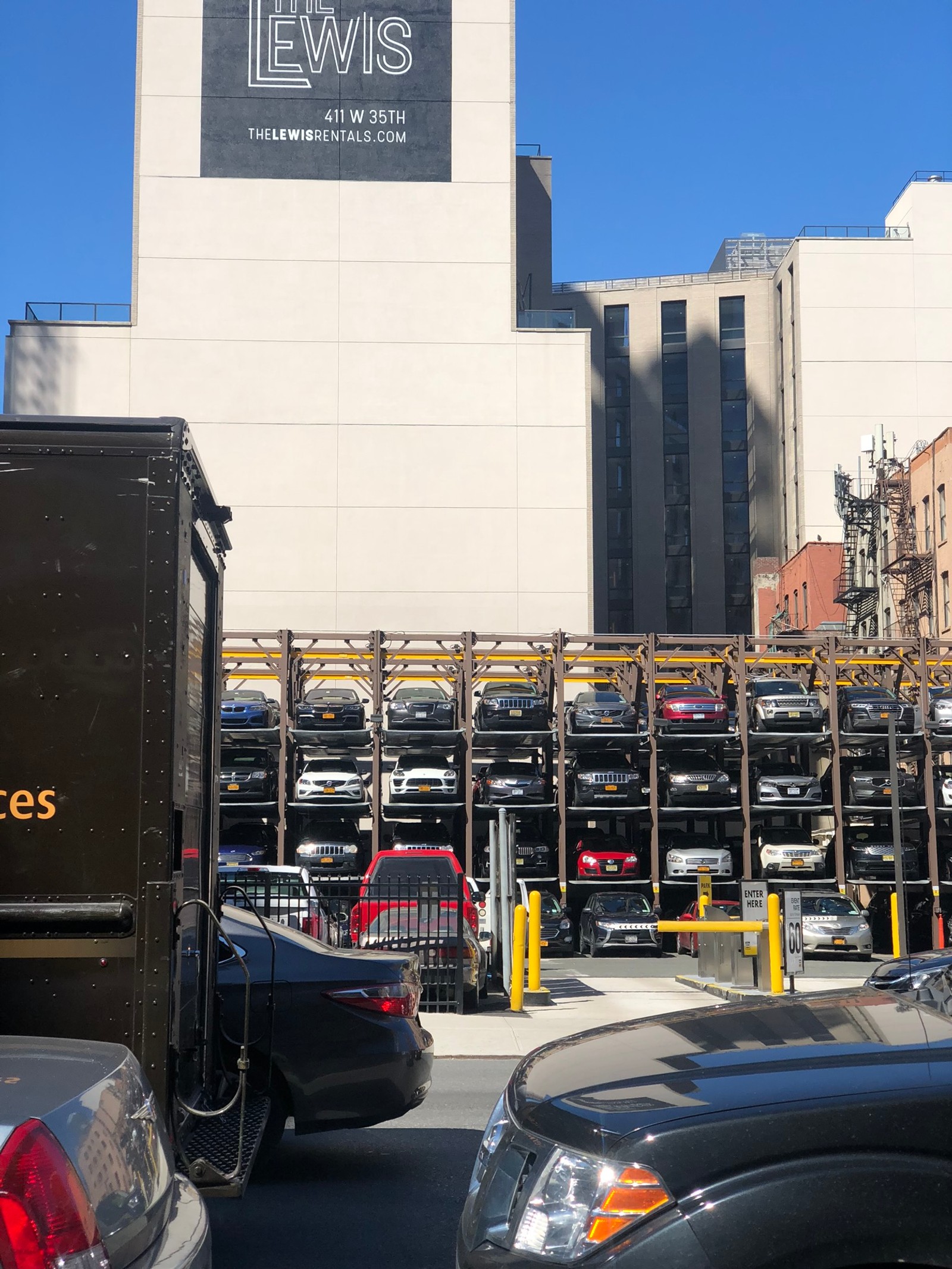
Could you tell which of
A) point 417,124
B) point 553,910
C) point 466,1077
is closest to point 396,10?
point 417,124

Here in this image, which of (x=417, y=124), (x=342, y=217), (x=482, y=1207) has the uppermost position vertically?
(x=417, y=124)

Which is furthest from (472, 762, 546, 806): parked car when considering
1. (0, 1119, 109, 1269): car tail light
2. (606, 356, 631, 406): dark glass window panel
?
(606, 356, 631, 406): dark glass window panel

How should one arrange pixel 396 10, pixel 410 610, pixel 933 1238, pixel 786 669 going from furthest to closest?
pixel 396 10 < pixel 410 610 < pixel 786 669 < pixel 933 1238

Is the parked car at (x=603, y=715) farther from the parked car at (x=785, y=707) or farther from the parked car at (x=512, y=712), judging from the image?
the parked car at (x=785, y=707)

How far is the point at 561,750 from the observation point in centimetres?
3397

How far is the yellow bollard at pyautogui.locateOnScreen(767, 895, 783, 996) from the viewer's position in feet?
51.6

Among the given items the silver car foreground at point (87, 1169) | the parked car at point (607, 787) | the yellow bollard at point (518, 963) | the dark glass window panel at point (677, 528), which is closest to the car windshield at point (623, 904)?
the parked car at point (607, 787)

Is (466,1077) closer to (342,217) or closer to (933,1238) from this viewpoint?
(933,1238)

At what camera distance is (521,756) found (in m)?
36.6

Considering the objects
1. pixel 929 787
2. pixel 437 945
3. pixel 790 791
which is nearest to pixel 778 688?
pixel 790 791

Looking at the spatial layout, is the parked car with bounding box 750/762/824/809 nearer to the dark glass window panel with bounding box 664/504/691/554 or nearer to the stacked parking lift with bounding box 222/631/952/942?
the stacked parking lift with bounding box 222/631/952/942

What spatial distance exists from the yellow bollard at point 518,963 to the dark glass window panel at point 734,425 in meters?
65.6

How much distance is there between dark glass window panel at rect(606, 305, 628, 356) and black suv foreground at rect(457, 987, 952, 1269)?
3077 inches

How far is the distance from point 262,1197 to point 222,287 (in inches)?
1707
